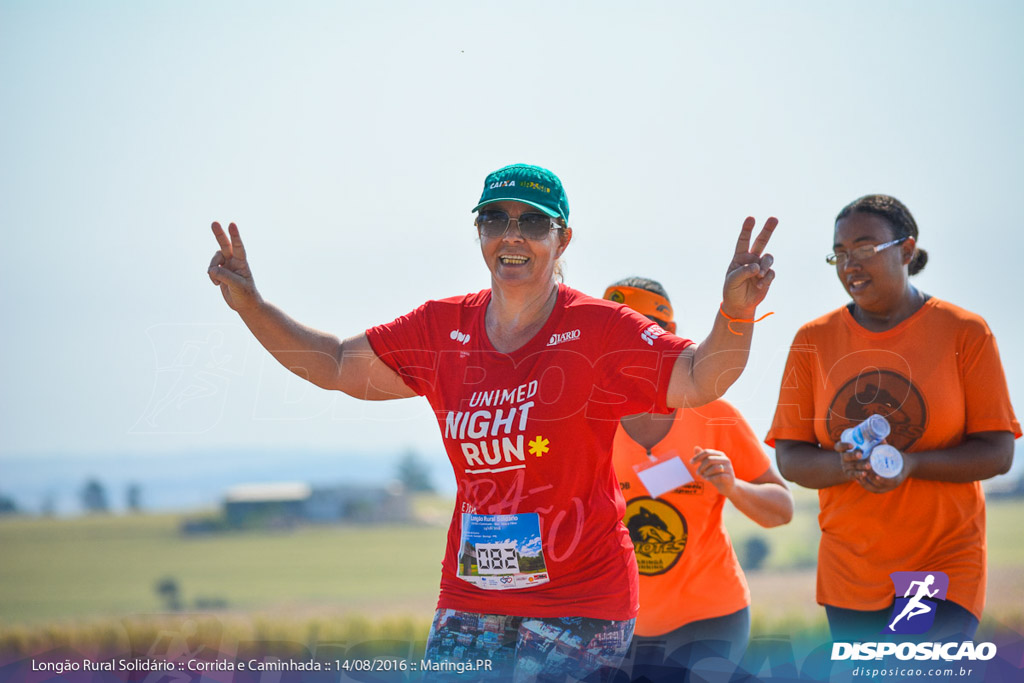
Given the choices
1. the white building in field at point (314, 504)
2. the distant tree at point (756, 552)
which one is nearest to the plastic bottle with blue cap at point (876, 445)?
the distant tree at point (756, 552)

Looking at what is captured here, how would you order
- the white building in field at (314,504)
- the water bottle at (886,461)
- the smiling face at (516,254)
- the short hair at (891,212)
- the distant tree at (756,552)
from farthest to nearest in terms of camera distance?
the white building in field at (314,504), the distant tree at (756,552), the short hair at (891,212), the water bottle at (886,461), the smiling face at (516,254)

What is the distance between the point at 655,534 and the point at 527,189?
175 cm

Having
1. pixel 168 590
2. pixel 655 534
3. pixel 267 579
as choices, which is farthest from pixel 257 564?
pixel 655 534

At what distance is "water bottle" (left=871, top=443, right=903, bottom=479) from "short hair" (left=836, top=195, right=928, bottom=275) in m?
0.88

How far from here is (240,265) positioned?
10.4ft

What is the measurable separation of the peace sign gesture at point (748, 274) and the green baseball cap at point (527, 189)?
2.34 feet

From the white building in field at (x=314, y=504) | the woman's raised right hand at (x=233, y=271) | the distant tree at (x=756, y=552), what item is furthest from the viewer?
the white building in field at (x=314, y=504)

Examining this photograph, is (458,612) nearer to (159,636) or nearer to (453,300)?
(453,300)

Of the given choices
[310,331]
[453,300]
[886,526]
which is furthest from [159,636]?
[886,526]

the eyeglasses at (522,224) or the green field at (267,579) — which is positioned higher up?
the eyeglasses at (522,224)

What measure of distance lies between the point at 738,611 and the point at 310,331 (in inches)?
88.2

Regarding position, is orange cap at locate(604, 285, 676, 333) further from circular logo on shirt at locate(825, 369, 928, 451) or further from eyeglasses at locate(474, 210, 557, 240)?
eyeglasses at locate(474, 210, 557, 240)

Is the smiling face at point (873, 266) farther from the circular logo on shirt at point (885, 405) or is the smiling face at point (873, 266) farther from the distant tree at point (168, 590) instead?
the distant tree at point (168, 590)

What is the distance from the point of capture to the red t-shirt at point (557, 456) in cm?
278
